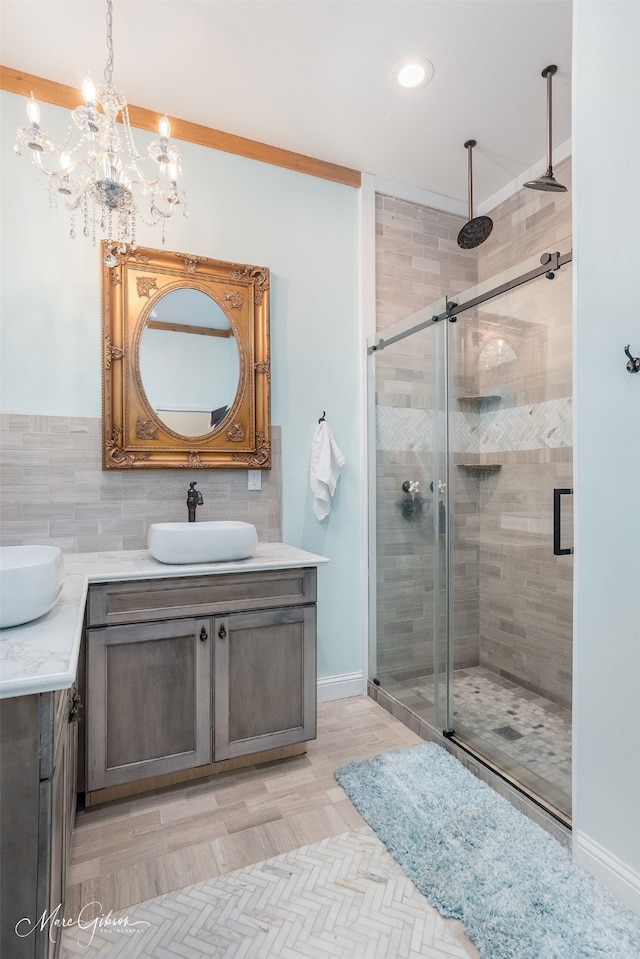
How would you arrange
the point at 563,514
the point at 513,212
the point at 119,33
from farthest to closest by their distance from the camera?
the point at 513,212, the point at 563,514, the point at 119,33

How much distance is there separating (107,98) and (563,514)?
236 cm

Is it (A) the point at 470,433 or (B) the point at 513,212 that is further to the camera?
(B) the point at 513,212

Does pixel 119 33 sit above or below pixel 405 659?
above

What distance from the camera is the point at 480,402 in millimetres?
2242

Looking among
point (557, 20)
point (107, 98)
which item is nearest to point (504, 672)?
point (557, 20)

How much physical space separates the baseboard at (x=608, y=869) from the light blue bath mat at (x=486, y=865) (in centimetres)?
2

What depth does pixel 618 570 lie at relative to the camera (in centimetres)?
141

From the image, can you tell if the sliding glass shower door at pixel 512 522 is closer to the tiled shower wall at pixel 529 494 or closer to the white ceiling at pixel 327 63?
the tiled shower wall at pixel 529 494

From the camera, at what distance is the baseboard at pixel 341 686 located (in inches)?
105

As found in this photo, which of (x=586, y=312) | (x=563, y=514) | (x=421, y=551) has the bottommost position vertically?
(x=421, y=551)

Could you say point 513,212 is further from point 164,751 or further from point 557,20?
point 164,751

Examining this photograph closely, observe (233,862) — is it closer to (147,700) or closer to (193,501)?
(147,700)

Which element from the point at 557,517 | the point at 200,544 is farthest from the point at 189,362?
the point at 557,517

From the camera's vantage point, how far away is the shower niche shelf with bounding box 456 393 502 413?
2.23 meters
